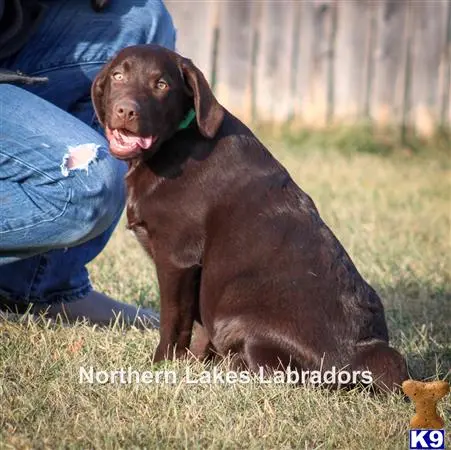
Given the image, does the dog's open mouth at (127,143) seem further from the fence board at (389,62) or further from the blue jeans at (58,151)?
the fence board at (389,62)

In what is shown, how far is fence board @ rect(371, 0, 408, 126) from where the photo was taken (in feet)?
32.7

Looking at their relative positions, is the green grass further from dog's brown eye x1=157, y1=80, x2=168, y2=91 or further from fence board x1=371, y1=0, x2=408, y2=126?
fence board x1=371, y1=0, x2=408, y2=126

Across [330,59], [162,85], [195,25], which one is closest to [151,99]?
[162,85]

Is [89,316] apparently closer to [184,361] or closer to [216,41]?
[184,361]

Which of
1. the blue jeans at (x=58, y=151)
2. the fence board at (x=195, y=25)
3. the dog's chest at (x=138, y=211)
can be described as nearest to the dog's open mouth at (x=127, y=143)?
the dog's chest at (x=138, y=211)

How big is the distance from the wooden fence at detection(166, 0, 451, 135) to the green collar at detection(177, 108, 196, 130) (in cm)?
628

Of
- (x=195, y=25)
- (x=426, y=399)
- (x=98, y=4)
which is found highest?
(x=98, y=4)

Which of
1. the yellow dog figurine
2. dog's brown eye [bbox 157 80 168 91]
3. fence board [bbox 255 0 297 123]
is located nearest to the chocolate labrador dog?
dog's brown eye [bbox 157 80 168 91]

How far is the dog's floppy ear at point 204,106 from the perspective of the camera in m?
3.53

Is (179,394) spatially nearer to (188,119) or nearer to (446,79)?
(188,119)

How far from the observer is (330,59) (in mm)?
10023

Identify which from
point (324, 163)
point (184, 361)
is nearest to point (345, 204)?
point (324, 163)

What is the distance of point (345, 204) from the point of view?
7.29 metres

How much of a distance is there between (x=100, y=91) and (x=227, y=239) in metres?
0.67
